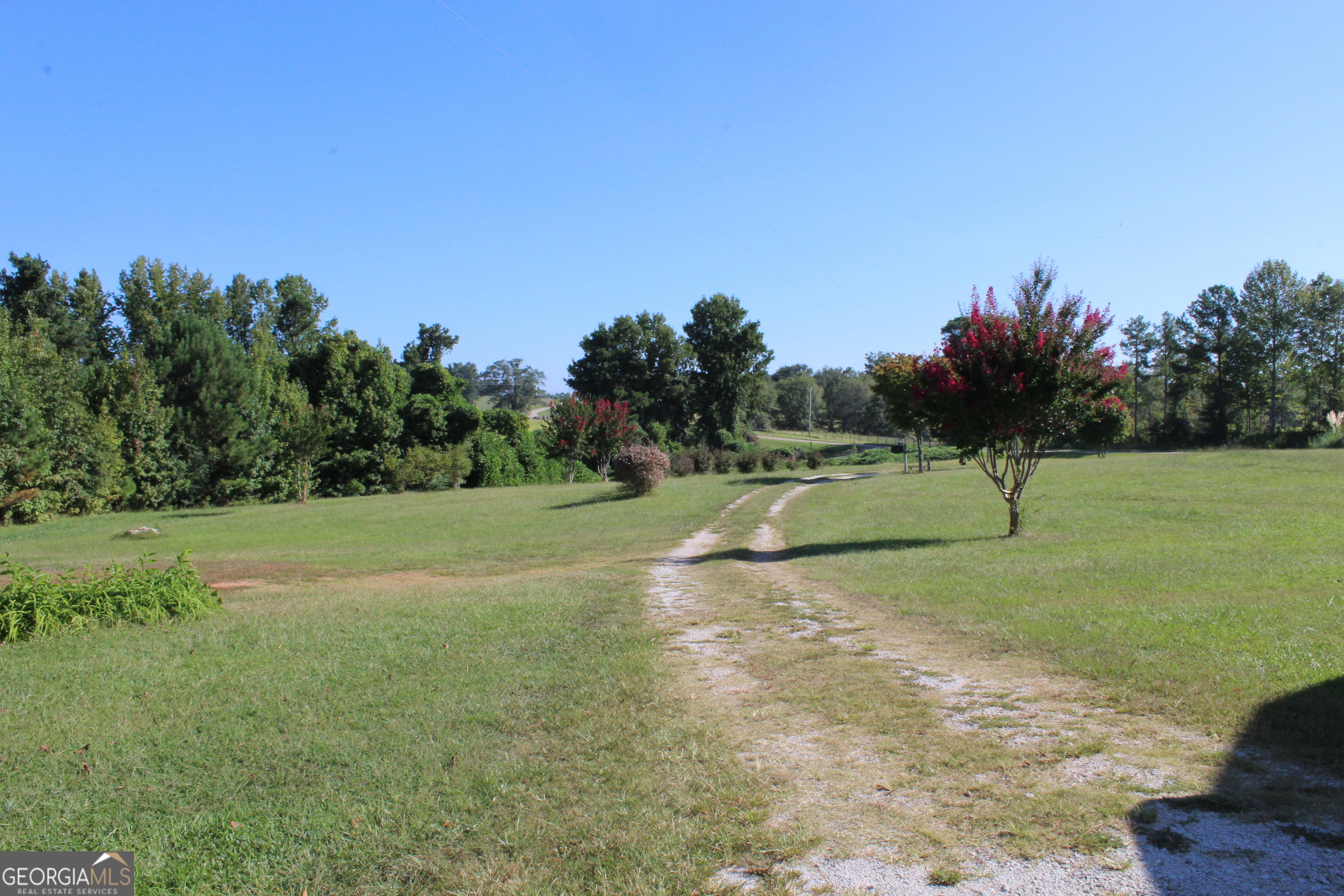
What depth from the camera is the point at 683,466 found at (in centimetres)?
4112

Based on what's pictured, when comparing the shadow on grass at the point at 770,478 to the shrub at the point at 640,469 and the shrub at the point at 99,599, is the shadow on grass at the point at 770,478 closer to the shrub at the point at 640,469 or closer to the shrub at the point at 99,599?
the shrub at the point at 640,469

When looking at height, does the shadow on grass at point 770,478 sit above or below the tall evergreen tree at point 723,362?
below

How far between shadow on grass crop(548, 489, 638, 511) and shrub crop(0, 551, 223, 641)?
16.4 meters

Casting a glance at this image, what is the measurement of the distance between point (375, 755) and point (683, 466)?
121ft

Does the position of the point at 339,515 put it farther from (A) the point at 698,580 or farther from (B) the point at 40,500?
(A) the point at 698,580

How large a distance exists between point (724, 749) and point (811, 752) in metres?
0.50

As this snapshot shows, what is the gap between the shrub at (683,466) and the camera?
40.8 m

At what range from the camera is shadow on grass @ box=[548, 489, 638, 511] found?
1007 inches

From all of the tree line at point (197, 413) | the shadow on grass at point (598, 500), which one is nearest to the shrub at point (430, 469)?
the tree line at point (197, 413)

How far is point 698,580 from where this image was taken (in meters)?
11.5

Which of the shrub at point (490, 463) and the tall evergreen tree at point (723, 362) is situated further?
the tall evergreen tree at point (723, 362)

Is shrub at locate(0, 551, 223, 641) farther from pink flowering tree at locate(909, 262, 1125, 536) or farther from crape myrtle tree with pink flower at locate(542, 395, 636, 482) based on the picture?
crape myrtle tree with pink flower at locate(542, 395, 636, 482)

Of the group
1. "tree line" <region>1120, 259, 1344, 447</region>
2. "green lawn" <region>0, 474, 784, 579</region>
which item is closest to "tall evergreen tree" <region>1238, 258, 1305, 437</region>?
"tree line" <region>1120, 259, 1344, 447</region>

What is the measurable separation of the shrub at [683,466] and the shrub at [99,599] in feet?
105
